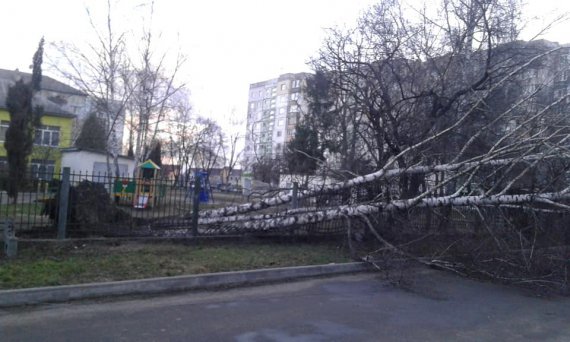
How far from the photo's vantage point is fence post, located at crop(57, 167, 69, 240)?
8484 mm

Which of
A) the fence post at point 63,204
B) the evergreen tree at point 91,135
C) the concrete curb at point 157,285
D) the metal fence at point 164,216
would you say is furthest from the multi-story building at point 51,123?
the concrete curb at point 157,285

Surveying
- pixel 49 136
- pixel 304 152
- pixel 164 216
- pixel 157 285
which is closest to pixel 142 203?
pixel 164 216

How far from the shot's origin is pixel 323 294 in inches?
293

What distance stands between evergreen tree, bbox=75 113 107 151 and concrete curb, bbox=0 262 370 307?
33523 mm

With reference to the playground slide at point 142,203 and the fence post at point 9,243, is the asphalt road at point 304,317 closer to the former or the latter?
the fence post at point 9,243

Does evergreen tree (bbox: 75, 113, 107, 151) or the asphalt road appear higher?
evergreen tree (bbox: 75, 113, 107, 151)

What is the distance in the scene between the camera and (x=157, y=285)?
22.6 ft

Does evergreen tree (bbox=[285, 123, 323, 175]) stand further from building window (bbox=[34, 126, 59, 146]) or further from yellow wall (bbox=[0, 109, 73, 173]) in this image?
building window (bbox=[34, 126, 59, 146])

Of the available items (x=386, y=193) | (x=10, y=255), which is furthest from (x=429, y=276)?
(x=10, y=255)

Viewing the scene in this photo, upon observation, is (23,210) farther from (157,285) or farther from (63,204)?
(157,285)

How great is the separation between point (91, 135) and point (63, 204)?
3487 cm

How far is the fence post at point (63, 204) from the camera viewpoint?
848 cm

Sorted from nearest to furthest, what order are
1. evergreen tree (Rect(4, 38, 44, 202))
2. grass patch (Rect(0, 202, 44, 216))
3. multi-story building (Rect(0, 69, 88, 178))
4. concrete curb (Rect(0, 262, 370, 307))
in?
concrete curb (Rect(0, 262, 370, 307)) → grass patch (Rect(0, 202, 44, 216)) → evergreen tree (Rect(4, 38, 44, 202)) → multi-story building (Rect(0, 69, 88, 178))

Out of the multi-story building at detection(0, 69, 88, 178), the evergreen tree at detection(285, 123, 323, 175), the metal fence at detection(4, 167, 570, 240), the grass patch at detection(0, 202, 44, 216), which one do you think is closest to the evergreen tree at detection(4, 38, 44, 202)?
the grass patch at detection(0, 202, 44, 216)
